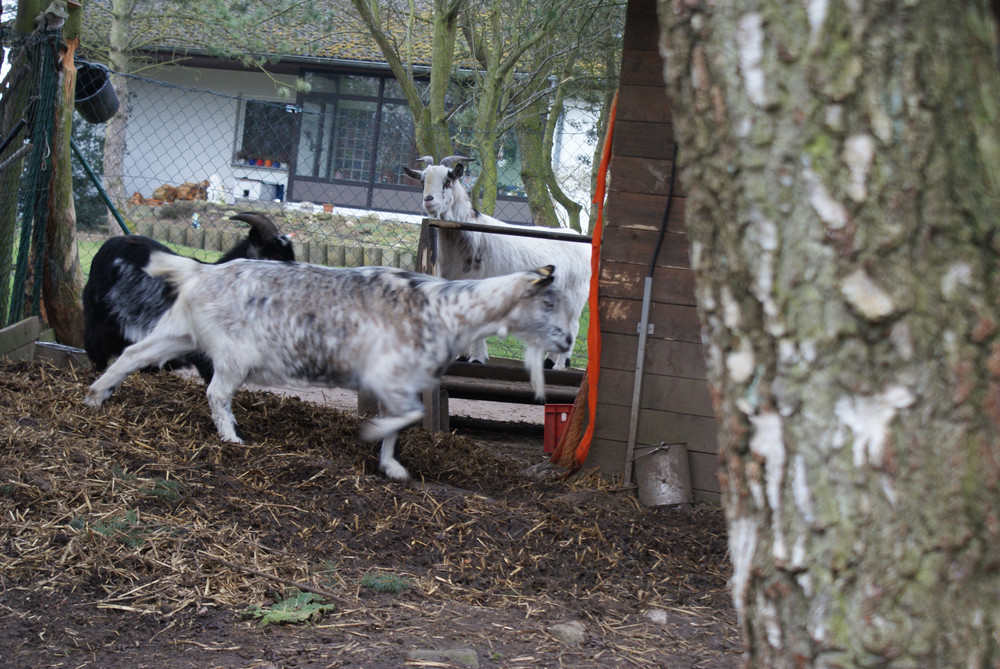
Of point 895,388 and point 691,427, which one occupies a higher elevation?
point 895,388

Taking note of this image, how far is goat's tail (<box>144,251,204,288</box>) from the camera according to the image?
5.19m

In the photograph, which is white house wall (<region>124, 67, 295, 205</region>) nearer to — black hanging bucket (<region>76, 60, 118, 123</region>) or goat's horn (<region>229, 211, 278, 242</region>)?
black hanging bucket (<region>76, 60, 118, 123</region>)

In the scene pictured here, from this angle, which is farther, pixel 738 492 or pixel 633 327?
pixel 633 327

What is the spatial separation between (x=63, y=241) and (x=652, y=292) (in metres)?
4.20

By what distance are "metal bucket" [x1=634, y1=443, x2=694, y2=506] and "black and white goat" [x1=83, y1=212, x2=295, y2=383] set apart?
2833mm

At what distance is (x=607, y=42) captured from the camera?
13.1 meters

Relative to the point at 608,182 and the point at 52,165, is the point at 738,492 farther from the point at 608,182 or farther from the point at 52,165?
the point at 52,165

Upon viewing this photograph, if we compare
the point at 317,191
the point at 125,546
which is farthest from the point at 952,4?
the point at 317,191

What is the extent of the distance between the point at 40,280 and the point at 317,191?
15465 millimetres

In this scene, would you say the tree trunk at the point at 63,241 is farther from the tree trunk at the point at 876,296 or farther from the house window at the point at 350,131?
the house window at the point at 350,131

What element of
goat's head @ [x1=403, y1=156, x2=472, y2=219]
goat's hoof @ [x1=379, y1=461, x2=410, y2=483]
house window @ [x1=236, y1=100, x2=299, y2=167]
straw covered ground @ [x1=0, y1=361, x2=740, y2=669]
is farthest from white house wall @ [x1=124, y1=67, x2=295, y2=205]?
goat's hoof @ [x1=379, y1=461, x2=410, y2=483]

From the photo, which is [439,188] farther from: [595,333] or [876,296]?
[876,296]

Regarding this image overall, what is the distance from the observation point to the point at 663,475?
5.15 m

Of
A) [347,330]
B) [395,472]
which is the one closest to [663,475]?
[395,472]
